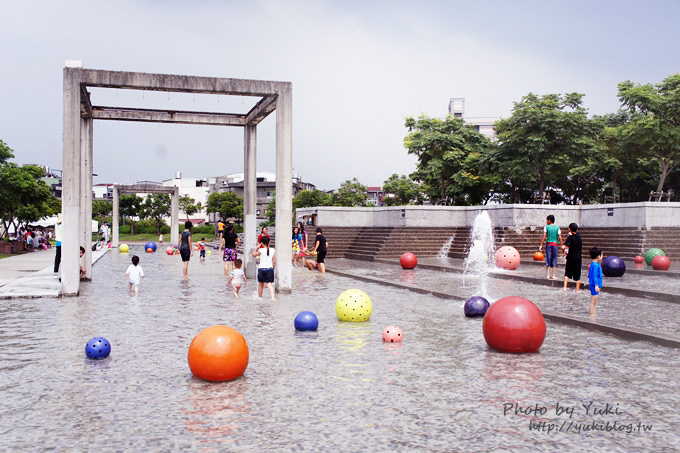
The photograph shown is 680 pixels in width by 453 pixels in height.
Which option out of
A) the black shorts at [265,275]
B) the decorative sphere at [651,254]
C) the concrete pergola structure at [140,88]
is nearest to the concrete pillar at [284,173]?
the concrete pergola structure at [140,88]

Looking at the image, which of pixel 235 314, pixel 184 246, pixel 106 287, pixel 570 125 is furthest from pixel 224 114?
pixel 570 125

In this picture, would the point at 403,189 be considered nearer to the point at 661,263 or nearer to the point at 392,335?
the point at 661,263

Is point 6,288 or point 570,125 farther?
point 570,125

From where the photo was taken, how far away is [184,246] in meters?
21.7

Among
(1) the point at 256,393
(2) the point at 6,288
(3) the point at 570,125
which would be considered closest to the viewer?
(1) the point at 256,393

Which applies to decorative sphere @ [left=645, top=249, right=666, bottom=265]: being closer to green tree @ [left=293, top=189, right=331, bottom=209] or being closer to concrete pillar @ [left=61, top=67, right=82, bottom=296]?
concrete pillar @ [left=61, top=67, right=82, bottom=296]

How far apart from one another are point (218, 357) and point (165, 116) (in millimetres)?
16357

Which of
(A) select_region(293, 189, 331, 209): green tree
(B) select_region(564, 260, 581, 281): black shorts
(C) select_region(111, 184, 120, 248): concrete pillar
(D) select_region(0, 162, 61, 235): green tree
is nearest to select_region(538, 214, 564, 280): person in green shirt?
(B) select_region(564, 260, 581, 281): black shorts

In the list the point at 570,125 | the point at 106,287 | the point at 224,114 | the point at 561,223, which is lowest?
the point at 106,287

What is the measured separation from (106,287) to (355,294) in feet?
32.2

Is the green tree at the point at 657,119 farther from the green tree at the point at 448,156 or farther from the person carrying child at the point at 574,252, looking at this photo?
the person carrying child at the point at 574,252

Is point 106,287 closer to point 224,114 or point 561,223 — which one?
point 224,114

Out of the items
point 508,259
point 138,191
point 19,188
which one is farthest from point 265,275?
point 138,191

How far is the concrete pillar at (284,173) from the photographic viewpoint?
55.3ft
